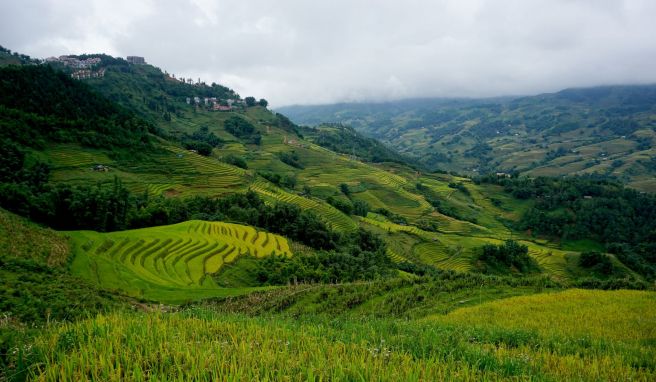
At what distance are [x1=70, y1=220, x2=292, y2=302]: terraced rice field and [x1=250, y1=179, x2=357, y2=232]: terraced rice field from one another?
24.6 meters

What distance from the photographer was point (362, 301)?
63.6 feet

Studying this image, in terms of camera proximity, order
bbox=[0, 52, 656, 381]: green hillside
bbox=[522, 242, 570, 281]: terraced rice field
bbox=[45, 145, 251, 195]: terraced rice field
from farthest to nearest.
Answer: bbox=[522, 242, 570, 281]: terraced rice field → bbox=[45, 145, 251, 195]: terraced rice field → bbox=[0, 52, 656, 381]: green hillside

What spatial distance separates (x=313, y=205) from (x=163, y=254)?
40.9 m

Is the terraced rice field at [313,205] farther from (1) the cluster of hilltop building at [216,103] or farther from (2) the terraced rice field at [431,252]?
(1) the cluster of hilltop building at [216,103]

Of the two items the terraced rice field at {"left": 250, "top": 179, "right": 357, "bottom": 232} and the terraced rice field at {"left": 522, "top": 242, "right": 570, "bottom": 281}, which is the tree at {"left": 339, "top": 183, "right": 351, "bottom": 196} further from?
the terraced rice field at {"left": 522, "top": 242, "right": 570, "bottom": 281}

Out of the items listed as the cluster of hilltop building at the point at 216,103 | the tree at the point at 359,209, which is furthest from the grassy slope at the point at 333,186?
the cluster of hilltop building at the point at 216,103

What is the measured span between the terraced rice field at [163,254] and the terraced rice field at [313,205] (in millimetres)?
24590

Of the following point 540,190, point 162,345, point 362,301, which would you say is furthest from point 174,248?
point 540,190

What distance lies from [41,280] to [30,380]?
2036 cm

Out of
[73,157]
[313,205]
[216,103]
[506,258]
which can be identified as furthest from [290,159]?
[216,103]

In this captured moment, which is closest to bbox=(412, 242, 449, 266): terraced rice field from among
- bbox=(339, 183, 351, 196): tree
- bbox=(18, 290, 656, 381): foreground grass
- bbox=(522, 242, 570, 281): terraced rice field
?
bbox=(522, 242, 570, 281): terraced rice field

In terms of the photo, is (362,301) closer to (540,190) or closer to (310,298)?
(310,298)

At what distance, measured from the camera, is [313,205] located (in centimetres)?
7469

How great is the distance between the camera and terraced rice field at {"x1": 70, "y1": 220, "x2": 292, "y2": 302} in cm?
2831
